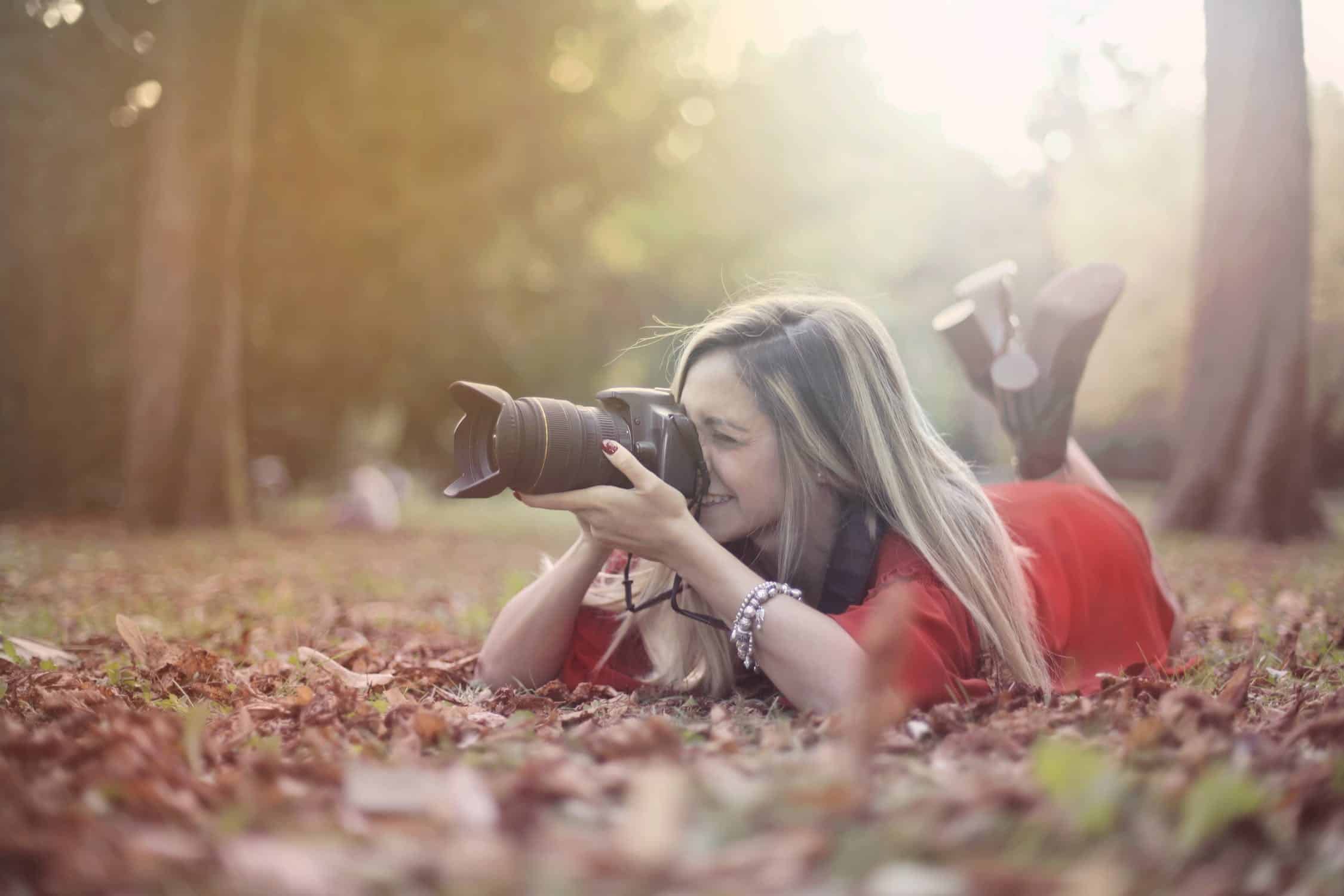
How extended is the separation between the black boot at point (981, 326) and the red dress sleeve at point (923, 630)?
180 cm

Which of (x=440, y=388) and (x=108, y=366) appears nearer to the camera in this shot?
(x=108, y=366)

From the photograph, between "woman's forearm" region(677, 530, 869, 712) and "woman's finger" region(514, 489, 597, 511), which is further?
"woman's finger" region(514, 489, 597, 511)

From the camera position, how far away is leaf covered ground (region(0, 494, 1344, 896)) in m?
1.16

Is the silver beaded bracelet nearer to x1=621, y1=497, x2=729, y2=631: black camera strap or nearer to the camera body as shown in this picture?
x1=621, y1=497, x2=729, y2=631: black camera strap

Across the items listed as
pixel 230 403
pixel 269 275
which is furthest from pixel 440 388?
pixel 230 403

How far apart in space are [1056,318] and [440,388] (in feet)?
47.6

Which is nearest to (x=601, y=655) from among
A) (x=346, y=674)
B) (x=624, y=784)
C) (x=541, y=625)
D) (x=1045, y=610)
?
(x=541, y=625)

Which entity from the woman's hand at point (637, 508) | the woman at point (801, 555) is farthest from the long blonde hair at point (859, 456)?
the woman's hand at point (637, 508)

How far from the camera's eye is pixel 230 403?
8961 mm

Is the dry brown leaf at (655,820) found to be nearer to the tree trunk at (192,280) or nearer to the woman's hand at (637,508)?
the woman's hand at (637,508)

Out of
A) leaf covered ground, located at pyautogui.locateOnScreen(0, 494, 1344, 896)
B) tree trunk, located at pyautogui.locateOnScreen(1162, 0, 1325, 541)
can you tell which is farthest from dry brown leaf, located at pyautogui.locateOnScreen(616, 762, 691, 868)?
tree trunk, located at pyautogui.locateOnScreen(1162, 0, 1325, 541)

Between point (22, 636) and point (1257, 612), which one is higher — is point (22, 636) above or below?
above

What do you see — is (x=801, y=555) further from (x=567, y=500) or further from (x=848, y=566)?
(x=567, y=500)

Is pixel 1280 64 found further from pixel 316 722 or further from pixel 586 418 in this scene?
pixel 316 722
